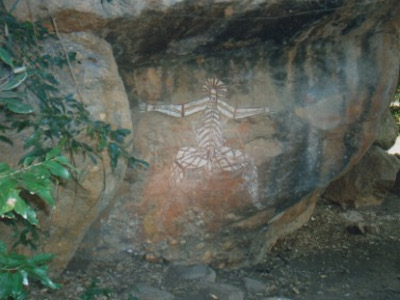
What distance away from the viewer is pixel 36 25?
273 cm

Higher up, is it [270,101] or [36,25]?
[36,25]

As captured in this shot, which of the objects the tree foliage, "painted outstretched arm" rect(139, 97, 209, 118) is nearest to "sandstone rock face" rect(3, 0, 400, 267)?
"painted outstretched arm" rect(139, 97, 209, 118)

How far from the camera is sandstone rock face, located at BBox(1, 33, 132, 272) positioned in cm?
285

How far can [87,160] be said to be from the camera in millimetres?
2820

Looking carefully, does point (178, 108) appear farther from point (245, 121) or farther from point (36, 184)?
point (36, 184)

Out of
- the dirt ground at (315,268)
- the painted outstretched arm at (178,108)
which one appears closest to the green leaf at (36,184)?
the dirt ground at (315,268)

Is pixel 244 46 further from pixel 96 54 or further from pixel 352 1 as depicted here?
pixel 96 54

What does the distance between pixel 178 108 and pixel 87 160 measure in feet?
3.37

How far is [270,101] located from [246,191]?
0.65 meters

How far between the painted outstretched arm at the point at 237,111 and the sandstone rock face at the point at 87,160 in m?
0.84

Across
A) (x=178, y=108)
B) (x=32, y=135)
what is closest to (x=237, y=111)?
Result: (x=178, y=108)

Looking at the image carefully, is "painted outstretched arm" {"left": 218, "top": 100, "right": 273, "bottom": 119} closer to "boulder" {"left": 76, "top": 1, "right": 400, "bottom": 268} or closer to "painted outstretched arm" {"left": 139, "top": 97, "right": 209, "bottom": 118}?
"boulder" {"left": 76, "top": 1, "right": 400, "bottom": 268}

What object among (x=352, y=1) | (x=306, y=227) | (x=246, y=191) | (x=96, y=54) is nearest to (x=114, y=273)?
(x=246, y=191)

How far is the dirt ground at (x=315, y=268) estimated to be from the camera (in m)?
3.39
